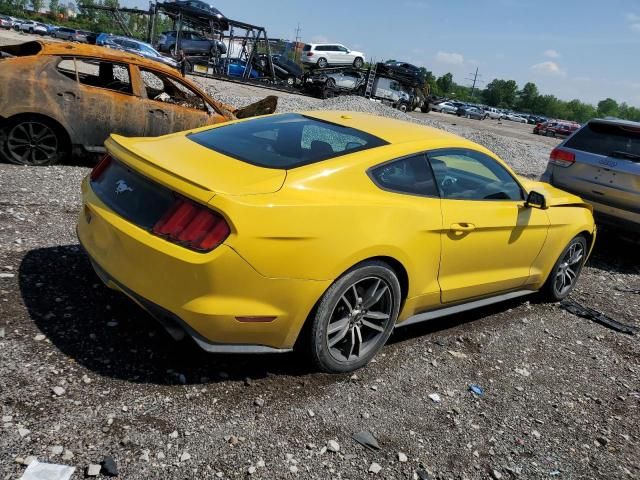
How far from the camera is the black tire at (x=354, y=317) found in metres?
3.10

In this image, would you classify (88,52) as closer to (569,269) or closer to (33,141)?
(33,141)

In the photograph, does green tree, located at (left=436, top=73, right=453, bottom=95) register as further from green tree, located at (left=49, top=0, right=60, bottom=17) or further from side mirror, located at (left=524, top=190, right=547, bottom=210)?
side mirror, located at (left=524, top=190, right=547, bottom=210)

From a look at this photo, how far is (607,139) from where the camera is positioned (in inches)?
277

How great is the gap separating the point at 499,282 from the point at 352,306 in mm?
1589

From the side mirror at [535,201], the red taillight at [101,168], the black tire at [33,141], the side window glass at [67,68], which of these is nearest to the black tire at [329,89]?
the side window glass at [67,68]

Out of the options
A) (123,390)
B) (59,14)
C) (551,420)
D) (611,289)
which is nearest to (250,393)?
(123,390)

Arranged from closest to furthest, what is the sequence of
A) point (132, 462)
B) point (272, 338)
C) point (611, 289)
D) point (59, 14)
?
point (132, 462), point (272, 338), point (611, 289), point (59, 14)

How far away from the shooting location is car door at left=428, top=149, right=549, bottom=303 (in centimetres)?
377

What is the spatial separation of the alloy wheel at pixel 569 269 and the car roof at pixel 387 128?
1.91 m

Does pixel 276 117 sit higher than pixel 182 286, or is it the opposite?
pixel 276 117

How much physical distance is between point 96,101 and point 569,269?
19.6 feet

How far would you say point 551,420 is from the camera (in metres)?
3.42

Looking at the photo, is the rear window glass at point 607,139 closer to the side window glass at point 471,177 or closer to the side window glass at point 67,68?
the side window glass at point 471,177

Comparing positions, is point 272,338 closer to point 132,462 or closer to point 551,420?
point 132,462
